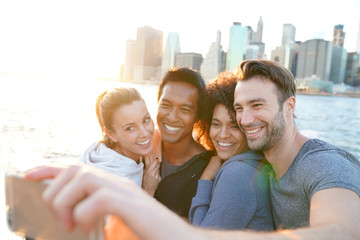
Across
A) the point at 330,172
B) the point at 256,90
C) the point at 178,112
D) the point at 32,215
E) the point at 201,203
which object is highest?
the point at 256,90

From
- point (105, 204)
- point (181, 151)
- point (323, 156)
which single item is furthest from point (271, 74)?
point (105, 204)

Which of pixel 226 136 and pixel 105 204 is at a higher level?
pixel 105 204

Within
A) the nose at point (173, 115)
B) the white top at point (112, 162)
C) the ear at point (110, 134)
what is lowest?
the white top at point (112, 162)

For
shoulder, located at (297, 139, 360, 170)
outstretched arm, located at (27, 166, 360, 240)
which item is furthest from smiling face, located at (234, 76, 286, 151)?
outstretched arm, located at (27, 166, 360, 240)

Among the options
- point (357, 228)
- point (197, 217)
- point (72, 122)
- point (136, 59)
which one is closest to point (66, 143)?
point (72, 122)

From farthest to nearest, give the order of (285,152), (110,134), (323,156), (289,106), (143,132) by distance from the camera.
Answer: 1. (110,134)
2. (143,132)
3. (289,106)
4. (285,152)
5. (323,156)

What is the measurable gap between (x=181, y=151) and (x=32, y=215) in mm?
2871

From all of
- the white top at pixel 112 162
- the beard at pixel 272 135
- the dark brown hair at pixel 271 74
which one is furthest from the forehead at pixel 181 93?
the beard at pixel 272 135

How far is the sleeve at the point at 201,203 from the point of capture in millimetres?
2382

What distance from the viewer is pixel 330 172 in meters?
1.84

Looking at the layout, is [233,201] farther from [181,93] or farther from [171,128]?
[181,93]

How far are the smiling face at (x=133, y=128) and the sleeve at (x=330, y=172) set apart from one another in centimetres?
164

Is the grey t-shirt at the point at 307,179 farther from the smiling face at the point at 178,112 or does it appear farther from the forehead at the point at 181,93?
the forehead at the point at 181,93

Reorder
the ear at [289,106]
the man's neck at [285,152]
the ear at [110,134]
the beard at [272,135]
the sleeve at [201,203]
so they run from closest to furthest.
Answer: the sleeve at [201,203], the man's neck at [285,152], the beard at [272,135], the ear at [289,106], the ear at [110,134]
